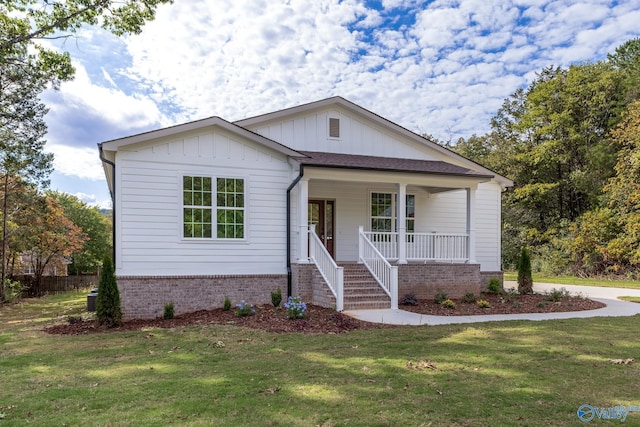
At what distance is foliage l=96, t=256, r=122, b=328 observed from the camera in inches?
344

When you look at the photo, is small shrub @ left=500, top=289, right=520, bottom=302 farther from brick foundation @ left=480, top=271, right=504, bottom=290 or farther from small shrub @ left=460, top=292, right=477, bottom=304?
small shrub @ left=460, top=292, right=477, bottom=304

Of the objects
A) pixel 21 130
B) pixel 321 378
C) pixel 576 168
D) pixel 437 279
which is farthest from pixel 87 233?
pixel 576 168

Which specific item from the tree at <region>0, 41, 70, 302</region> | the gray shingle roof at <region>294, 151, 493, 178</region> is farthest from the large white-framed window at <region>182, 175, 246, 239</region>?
the tree at <region>0, 41, 70, 302</region>

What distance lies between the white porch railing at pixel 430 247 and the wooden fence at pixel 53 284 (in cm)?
1703

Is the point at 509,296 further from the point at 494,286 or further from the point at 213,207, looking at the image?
the point at 213,207

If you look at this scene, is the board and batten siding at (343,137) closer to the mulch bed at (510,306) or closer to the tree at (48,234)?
the mulch bed at (510,306)

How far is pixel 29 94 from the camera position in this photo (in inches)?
661

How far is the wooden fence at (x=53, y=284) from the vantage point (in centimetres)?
2262

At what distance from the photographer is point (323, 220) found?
43.3ft

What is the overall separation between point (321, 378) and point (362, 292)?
5801 millimetres

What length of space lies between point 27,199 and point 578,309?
20.9 m

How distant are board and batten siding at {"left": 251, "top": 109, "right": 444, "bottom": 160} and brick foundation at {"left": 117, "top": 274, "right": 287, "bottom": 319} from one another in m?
4.39

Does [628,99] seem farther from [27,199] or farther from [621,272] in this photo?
[27,199]

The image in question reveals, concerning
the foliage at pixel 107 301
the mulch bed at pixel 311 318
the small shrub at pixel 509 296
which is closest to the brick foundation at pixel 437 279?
the mulch bed at pixel 311 318
